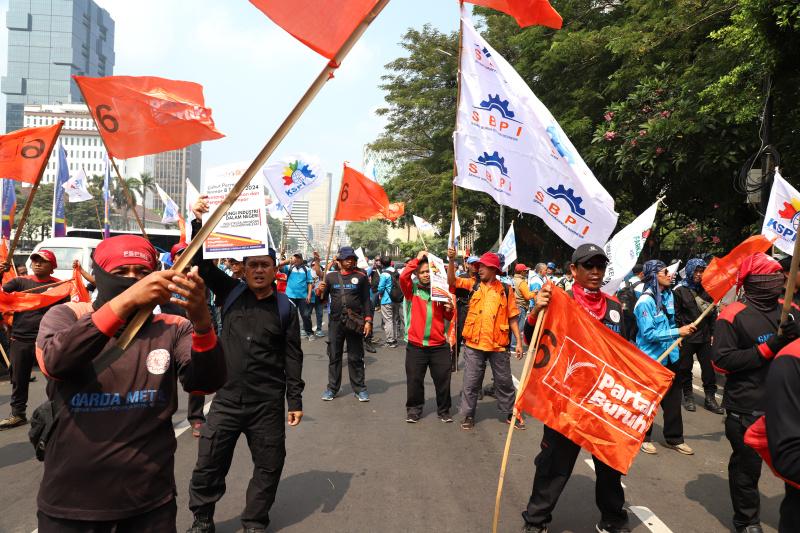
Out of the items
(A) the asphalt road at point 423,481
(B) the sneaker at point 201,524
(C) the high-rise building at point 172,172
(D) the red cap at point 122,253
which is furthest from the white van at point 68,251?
(C) the high-rise building at point 172,172

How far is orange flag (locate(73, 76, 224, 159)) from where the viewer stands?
381 centimetres

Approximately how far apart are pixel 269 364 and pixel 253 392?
22cm

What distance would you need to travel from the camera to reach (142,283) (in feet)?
6.01

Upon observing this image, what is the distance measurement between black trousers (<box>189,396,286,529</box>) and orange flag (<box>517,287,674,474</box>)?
5.62ft

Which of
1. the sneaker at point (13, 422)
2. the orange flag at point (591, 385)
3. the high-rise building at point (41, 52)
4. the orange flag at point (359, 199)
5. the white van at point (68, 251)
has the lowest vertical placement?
the sneaker at point (13, 422)

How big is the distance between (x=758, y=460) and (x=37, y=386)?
9.23 metres

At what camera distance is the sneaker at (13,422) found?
6.08 metres

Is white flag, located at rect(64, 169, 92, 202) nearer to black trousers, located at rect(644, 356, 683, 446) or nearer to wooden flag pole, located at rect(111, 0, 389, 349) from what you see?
black trousers, located at rect(644, 356, 683, 446)

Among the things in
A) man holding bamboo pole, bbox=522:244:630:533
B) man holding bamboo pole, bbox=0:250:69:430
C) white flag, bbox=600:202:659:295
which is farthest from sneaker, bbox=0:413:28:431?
white flag, bbox=600:202:659:295

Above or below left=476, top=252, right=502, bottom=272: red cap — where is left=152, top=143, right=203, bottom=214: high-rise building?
above

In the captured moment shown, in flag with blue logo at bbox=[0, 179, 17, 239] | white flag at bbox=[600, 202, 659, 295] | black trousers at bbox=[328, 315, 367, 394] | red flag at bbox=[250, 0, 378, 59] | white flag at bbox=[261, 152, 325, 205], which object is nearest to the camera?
red flag at bbox=[250, 0, 378, 59]

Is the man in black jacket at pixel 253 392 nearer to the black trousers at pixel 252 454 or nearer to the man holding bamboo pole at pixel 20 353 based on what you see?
the black trousers at pixel 252 454

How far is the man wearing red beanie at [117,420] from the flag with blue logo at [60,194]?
14.2m

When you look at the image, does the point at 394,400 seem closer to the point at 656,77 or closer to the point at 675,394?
the point at 675,394
